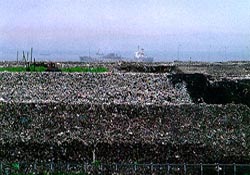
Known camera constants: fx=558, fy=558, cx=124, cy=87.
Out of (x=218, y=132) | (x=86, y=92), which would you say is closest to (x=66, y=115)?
(x=86, y=92)

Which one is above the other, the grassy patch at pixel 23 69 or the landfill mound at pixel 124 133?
the grassy patch at pixel 23 69

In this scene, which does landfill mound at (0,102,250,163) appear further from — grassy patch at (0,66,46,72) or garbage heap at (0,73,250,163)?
grassy patch at (0,66,46,72)

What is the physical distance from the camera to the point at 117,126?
2094cm

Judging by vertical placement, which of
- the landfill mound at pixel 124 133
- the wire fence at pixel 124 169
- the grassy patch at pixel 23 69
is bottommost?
the wire fence at pixel 124 169

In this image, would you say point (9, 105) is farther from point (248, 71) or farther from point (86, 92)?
point (248, 71)

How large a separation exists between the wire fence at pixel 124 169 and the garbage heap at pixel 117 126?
0.85 metres

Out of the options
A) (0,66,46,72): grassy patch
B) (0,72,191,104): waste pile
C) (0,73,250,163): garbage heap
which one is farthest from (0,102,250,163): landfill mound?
(0,66,46,72): grassy patch

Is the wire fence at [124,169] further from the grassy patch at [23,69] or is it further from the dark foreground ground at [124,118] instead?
the grassy patch at [23,69]

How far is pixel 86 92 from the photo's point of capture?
26078 mm

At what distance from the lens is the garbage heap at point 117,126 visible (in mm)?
18922

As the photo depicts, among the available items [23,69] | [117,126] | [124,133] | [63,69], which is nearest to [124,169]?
[124,133]

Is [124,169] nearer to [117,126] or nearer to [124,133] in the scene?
[124,133]

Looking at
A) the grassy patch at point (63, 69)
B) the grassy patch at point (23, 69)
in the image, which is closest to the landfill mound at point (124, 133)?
the grassy patch at point (23, 69)

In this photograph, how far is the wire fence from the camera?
57.1 ft
